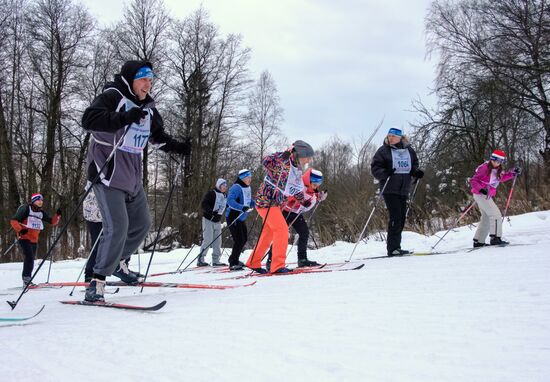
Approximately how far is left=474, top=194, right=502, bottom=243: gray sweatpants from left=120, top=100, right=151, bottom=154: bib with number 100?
5.74m

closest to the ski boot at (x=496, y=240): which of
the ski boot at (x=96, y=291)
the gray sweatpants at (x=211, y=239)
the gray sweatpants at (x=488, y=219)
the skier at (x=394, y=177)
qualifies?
the gray sweatpants at (x=488, y=219)

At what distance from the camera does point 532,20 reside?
1730cm

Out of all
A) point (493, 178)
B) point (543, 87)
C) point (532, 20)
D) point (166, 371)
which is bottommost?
point (166, 371)

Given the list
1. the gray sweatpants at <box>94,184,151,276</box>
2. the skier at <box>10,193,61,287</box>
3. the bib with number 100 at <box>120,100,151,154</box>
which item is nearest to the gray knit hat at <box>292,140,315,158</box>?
the bib with number 100 at <box>120,100,151,154</box>

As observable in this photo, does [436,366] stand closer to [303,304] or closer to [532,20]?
[303,304]

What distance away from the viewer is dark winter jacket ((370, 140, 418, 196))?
768 centimetres

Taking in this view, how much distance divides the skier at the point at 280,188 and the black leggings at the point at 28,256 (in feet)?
14.9

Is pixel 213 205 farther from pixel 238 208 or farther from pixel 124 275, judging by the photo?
pixel 124 275

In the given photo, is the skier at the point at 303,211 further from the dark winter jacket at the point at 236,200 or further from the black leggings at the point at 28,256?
the black leggings at the point at 28,256

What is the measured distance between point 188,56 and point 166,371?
2459 centimetres

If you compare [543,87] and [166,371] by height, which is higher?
[543,87]

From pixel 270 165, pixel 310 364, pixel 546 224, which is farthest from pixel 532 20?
pixel 310 364

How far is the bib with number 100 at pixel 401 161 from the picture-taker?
771 centimetres

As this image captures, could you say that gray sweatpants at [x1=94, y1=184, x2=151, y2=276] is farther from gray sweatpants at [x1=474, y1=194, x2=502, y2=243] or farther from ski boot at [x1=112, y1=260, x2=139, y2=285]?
gray sweatpants at [x1=474, y1=194, x2=502, y2=243]
